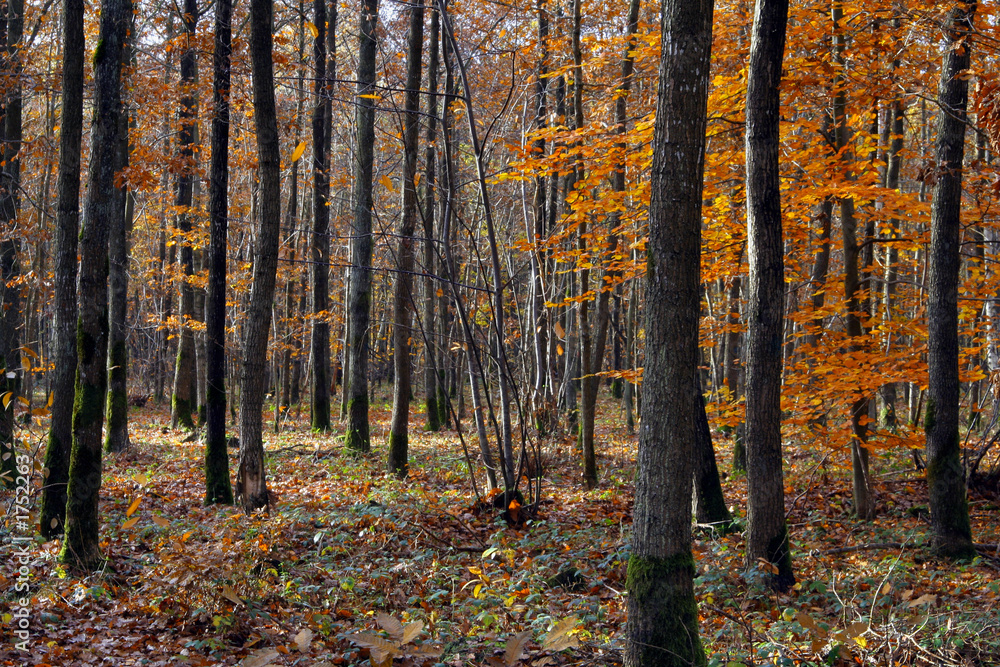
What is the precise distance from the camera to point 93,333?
612 cm

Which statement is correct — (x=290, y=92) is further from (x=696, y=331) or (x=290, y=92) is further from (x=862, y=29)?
(x=696, y=331)

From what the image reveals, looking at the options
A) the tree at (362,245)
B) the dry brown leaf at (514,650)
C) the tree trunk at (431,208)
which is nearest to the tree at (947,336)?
the dry brown leaf at (514,650)

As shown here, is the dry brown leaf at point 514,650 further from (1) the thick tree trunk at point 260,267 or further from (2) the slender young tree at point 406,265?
(2) the slender young tree at point 406,265

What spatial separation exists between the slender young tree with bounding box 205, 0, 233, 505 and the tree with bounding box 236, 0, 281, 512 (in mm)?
708

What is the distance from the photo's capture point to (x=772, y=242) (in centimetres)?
635

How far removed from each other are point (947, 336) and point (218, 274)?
9237 millimetres

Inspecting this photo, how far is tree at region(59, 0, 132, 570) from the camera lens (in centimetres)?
605

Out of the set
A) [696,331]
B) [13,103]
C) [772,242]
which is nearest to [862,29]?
[772,242]

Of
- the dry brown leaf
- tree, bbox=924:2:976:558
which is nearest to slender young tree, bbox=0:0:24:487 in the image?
the dry brown leaf

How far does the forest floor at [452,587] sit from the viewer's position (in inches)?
179

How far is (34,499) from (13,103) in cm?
651

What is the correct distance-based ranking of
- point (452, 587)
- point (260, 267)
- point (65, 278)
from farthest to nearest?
1. point (260, 267)
2. point (65, 278)
3. point (452, 587)

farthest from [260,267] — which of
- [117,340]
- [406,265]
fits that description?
[117,340]

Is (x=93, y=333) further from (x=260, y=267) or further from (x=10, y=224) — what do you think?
(x=10, y=224)
